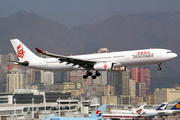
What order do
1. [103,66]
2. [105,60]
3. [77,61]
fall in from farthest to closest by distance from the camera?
[77,61], [105,60], [103,66]

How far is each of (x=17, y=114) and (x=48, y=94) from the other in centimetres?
7829

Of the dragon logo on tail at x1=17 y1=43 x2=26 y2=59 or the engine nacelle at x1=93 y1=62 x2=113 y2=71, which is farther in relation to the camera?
the dragon logo on tail at x1=17 y1=43 x2=26 y2=59

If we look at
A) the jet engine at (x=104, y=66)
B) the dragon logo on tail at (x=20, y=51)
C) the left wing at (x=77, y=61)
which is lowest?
the jet engine at (x=104, y=66)

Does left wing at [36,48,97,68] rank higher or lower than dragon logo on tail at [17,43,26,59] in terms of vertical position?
lower

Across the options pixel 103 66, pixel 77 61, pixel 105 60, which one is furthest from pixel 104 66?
pixel 77 61

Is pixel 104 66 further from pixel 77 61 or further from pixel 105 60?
pixel 77 61

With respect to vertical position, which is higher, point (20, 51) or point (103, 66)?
point (20, 51)

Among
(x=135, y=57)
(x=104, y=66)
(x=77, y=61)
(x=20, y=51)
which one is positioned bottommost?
(x=104, y=66)

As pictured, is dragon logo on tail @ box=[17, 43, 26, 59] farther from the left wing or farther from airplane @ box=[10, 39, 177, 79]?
the left wing

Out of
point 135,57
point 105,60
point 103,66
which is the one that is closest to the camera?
point 135,57

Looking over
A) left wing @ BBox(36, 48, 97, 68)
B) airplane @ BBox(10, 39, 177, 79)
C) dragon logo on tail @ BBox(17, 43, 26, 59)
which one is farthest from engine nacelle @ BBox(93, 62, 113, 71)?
dragon logo on tail @ BBox(17, 43, 26, 59)

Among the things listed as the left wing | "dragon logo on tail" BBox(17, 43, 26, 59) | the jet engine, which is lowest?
the jet engine

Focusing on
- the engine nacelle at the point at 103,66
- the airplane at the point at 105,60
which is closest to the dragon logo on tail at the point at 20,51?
the airplane at the point at 105,60

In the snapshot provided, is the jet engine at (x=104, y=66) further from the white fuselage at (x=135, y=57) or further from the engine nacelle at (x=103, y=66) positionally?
the white fuselage at (x=135, y=57)
